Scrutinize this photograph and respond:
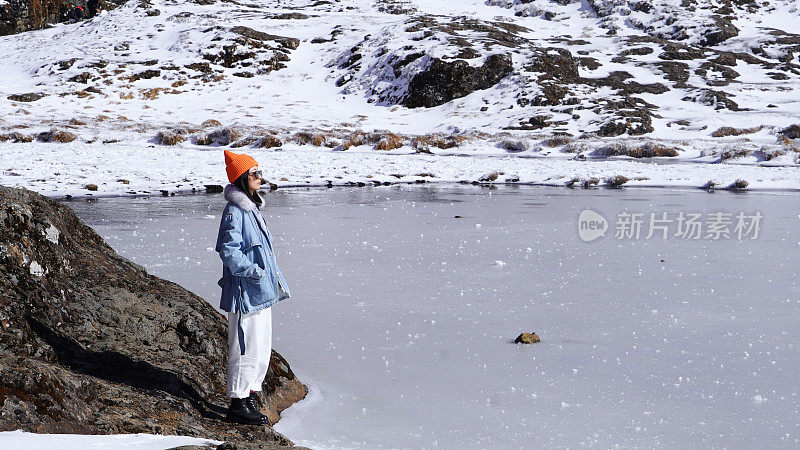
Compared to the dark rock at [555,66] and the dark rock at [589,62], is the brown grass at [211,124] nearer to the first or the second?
the dark rock at [555,66]

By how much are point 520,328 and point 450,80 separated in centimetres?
3535

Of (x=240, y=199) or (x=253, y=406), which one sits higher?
(x=240, y=199)

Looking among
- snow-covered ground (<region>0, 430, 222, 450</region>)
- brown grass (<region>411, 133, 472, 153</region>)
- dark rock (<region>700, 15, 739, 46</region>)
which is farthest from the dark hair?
Result: dark rock (<region>700, 15, 739, 46</region>)

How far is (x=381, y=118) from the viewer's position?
120ft

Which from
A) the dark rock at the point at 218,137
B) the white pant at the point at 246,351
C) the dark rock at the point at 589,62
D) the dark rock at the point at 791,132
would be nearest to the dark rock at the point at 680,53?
the dark rock at the point at 589,62

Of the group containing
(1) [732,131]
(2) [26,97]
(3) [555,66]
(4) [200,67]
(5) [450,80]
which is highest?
(3) [555,66]

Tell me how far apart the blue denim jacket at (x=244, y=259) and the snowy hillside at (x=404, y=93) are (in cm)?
1287

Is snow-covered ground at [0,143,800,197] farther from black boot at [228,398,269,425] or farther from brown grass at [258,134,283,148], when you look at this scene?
black boot at [228,398,269,425]

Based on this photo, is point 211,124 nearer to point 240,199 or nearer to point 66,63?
point 66,63

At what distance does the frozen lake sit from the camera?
419 centimetres

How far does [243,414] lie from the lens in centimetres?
375

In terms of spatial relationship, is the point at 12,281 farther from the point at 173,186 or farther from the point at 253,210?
the point at 173,186

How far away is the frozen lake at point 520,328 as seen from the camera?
4191 millimetres

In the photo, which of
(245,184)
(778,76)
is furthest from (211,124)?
(778,76)
